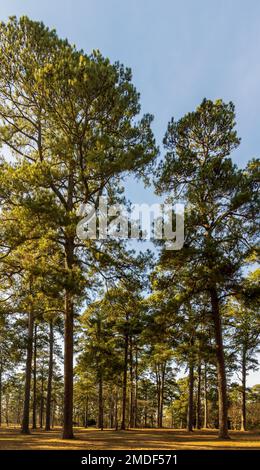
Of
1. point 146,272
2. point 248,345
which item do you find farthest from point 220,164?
point 248,345

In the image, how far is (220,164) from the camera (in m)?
15.4

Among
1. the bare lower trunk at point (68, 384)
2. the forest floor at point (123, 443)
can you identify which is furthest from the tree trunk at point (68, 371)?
the forest floor at point (123, 443)

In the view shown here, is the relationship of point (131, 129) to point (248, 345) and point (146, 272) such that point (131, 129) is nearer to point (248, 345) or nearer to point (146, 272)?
point (146, 272)

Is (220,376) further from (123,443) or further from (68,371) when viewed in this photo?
(68,371)

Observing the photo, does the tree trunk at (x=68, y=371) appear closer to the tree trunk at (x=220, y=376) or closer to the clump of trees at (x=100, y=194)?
the clump of trees at (x=100, y=194)

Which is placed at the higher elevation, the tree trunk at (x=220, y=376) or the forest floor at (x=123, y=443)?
the tree trunk at (x=220, y=376)

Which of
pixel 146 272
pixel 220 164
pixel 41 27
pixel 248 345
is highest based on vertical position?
pixel 41 27

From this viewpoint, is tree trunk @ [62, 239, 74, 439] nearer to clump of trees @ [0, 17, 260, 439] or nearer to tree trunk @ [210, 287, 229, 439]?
clump of trees @ [0, 17, 260, 439]

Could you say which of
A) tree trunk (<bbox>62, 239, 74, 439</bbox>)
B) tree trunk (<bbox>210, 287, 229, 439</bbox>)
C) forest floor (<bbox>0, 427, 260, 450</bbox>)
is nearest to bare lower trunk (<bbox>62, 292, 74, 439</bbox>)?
tree trunk (<bbox>62, 239, 74, 439</bbox>)

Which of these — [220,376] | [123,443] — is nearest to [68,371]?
[123,443]

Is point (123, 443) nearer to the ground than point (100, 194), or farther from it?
nearer to the ground

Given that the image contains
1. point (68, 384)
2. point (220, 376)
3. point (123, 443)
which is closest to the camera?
point (123, 443)
